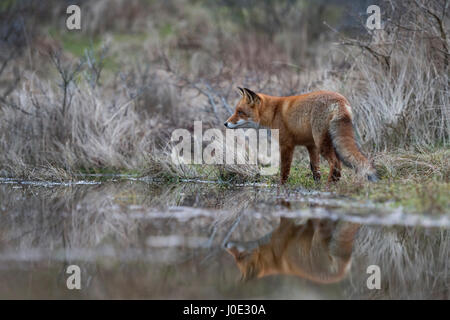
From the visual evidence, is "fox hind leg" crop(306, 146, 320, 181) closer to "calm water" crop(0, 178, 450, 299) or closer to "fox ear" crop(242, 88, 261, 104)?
"calm water" crop(0, 178, 450, 299)

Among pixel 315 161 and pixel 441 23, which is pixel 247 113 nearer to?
pixel 315 161

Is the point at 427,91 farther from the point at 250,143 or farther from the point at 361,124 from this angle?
the point at 250,143

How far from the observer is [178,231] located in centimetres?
502

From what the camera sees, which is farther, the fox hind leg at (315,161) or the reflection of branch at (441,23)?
the reflection of branch at (441,23)

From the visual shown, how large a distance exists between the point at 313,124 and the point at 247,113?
1.46m

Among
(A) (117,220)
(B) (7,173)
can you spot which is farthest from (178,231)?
(B) (7,173)

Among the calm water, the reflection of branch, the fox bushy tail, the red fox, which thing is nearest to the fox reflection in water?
the calm water

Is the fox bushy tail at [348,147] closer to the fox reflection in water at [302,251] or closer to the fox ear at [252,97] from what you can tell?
the fox reflection in water at [302,251]

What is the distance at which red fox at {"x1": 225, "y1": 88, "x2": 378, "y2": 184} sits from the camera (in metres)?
6.45

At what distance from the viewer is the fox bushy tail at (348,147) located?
6.19m

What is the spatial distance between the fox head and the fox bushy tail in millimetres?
1762

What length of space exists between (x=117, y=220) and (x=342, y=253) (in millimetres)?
2536

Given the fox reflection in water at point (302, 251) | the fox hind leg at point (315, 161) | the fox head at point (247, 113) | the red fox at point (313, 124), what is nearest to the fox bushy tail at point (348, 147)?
the red fox at point (313, 124)
